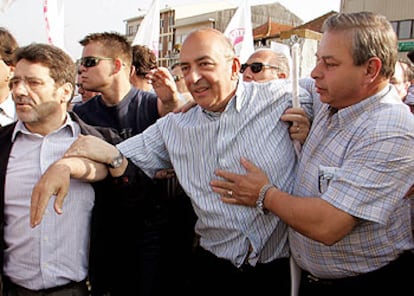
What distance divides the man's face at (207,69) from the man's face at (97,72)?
1096 millimetres

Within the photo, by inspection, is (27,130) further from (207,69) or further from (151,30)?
(151,30)

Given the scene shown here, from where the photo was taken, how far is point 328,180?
6.44ft

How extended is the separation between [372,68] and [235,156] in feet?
2.64

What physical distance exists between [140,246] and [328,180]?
1.35m

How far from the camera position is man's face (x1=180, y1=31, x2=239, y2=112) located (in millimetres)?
2316

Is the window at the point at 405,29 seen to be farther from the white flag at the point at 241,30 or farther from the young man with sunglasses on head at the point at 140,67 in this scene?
the young man with sunglasses on head at the point at 140,67

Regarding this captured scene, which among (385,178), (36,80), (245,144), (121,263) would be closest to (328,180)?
(385,178)

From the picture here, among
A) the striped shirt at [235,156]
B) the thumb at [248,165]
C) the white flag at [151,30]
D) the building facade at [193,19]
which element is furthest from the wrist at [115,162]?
the building facade at [193,19]

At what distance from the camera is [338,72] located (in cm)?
194

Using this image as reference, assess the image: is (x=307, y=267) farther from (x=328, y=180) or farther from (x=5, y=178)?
(x=5, y=178)

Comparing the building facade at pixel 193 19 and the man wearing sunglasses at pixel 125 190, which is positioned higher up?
the building facade at pixel 193 19

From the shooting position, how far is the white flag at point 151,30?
7.65 meters

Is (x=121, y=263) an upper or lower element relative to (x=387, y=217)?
lower

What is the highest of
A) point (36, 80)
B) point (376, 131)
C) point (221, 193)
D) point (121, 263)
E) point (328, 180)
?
point (36, 80)
